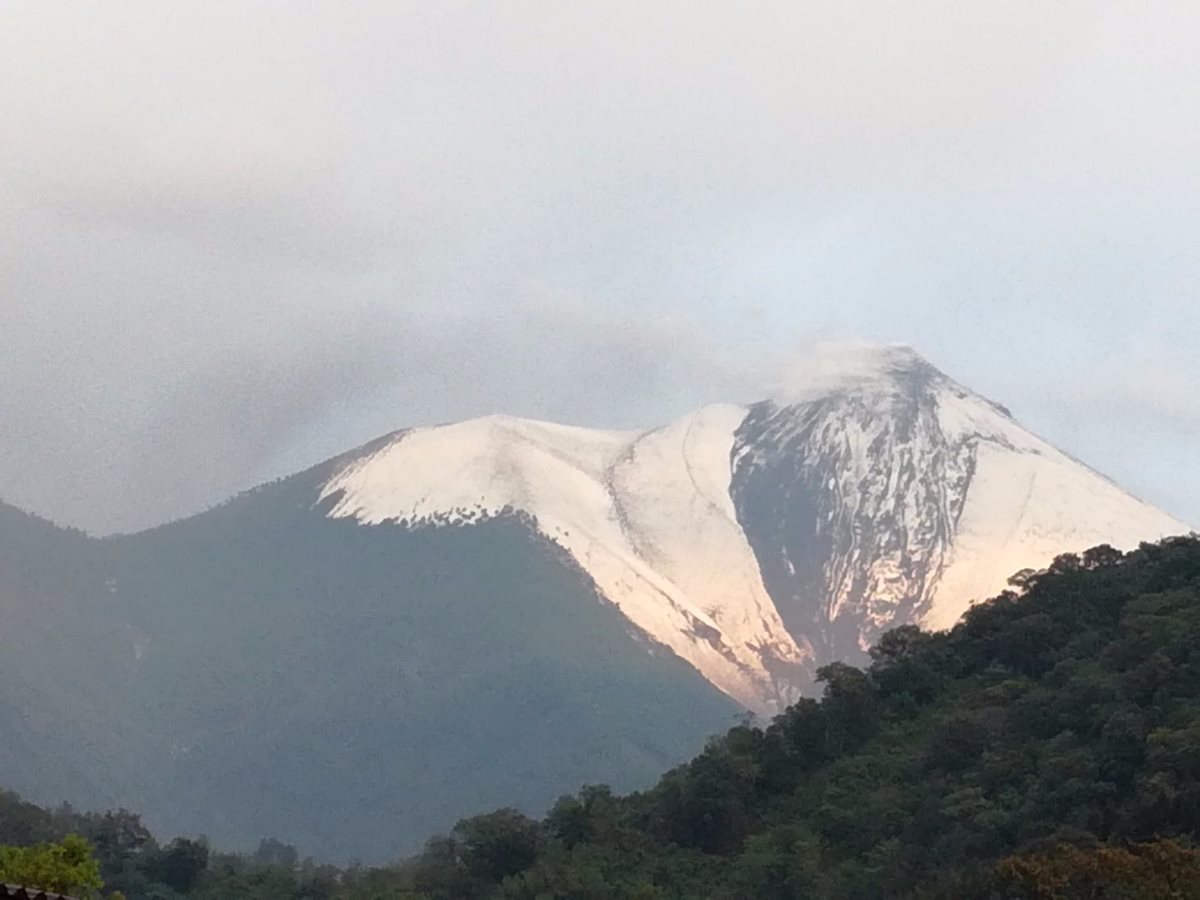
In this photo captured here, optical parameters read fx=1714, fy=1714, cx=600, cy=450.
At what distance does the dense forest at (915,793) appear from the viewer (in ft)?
181

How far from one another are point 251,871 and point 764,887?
1230 inches

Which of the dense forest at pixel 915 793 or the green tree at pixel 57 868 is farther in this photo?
the dense forest at pixel 915 793

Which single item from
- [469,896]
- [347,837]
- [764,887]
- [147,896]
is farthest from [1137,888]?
[347,837]

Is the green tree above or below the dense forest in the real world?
below

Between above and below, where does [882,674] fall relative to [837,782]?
above

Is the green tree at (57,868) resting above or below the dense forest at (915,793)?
below

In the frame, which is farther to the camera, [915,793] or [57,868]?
[915,793]

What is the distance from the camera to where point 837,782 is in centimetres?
6900

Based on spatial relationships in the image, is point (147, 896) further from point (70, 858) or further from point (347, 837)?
point (347, 837)

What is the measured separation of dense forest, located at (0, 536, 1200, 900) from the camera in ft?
181

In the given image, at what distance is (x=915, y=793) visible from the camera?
64.0m

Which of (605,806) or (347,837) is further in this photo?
(347,837)

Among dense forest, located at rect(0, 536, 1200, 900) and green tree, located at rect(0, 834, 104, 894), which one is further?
dense forest, located at rect(0, 536, 1200, 900)

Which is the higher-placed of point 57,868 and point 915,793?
point 915,793
